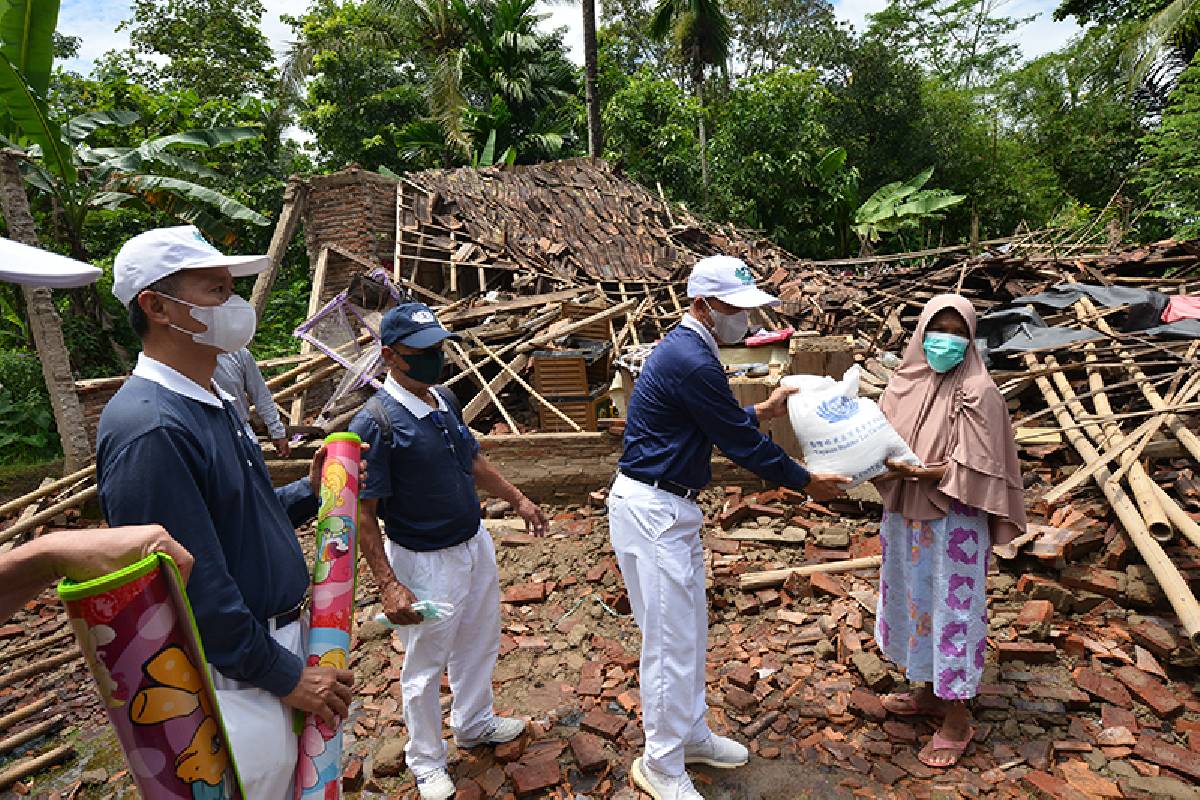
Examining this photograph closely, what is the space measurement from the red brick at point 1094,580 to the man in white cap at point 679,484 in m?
2.23

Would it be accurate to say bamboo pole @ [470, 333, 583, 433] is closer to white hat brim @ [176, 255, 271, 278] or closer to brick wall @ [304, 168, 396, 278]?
brick wall @ [304, 168, 396, 278]

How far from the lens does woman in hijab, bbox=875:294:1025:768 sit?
9.61 ft

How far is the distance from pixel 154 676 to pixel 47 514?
19.1ft

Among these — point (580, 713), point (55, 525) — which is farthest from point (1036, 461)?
point (55, 525)

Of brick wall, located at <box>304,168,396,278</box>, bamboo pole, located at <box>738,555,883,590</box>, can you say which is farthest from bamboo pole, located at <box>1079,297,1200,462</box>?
Answer: brick wall, located at <box>304,168,396,278</box>

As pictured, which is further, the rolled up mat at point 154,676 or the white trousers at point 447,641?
the white trousers at point 447,641

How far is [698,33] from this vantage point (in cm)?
1950

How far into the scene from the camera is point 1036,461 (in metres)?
5.35

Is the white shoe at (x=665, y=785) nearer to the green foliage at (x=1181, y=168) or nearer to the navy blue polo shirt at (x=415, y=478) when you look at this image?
the navy blue polo shirt at (x=415, y=478)

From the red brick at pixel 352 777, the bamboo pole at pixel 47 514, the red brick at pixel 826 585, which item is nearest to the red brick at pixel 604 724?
the red brick at pixel 352 777

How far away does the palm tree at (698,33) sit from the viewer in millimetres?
19219

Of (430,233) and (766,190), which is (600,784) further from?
(766,190)

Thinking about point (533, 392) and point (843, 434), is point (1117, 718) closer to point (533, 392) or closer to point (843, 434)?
point (843, 434)

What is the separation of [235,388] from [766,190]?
51.9 feet
